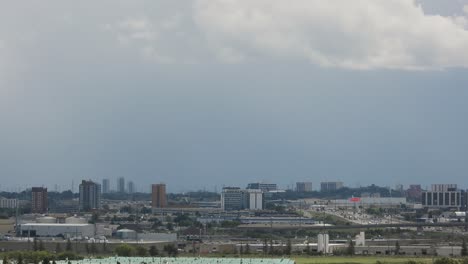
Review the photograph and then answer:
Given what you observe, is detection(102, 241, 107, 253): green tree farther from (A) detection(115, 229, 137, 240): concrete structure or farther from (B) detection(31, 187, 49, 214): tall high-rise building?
(B) detection(31, 187, 49, 214): tall high-rise building

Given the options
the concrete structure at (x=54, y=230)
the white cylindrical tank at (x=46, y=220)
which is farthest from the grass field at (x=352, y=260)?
the white cylindrical tank at (x=46, y=220)

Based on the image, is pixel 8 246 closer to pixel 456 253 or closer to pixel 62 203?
pixel 456 253

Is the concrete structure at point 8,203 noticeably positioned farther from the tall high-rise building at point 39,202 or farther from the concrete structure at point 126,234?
the concrete structure at point 126,234

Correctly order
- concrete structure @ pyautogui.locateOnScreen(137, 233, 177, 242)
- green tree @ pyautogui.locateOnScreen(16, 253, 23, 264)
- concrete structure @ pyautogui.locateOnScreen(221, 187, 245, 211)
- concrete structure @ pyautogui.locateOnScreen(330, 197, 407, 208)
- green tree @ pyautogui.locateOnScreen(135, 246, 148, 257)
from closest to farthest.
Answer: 1. green tree @ pyautogui.locateOnScreen(16, 253, 23, 264)
2. green tree @ pyautogui.locateOnScreen(135, 246, 148, 257)
3. concrete structure @ pyautogui.locateOnScreen(137, 233, 177, 242)
4. concrete structure @ pyautogui.locateOnScreen(221, 187, 245, 211)
5. concrete structure @ pyautogui.locateOnScreen(330, 197, 407, 208)

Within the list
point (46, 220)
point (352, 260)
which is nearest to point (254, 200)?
point (46, 220)

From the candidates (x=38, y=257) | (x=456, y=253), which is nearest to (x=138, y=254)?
(x=38, y=257)

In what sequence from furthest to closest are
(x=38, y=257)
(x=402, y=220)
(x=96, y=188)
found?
1. (x=96, y=188)
2. (x=402, y=220)
3. (x=38, y=257)

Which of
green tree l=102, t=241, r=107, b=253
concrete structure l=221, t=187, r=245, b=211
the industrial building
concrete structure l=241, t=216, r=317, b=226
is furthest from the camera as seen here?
concrete structure l=221, t=187, r=245, b=211

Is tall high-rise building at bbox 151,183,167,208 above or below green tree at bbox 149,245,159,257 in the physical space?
above

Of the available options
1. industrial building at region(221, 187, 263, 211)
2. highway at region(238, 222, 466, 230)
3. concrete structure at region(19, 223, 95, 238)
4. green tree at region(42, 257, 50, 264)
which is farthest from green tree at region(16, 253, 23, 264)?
industrial building at region(221, 187, 263, 211)
